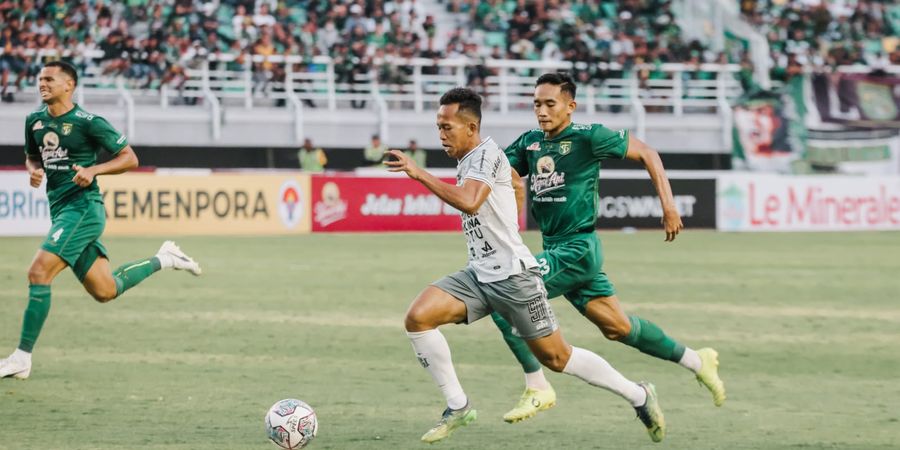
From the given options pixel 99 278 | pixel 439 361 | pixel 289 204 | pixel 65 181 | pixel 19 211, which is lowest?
pixel 289 204

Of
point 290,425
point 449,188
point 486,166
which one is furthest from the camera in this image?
point 486,166

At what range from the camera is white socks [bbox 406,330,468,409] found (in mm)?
7527

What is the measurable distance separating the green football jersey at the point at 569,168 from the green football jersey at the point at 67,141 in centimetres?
330

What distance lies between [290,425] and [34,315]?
11.3ft

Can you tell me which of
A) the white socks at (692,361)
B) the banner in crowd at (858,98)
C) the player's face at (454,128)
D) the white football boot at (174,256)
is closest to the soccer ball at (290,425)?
the player's face at (454,128)

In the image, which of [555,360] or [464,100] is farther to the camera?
[555,360]

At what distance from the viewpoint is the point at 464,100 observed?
7324mm

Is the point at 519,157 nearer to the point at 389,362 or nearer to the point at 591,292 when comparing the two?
the point at 591,292

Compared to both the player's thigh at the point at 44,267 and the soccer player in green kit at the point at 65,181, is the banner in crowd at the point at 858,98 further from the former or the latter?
the player's thigh at the point at 44,267

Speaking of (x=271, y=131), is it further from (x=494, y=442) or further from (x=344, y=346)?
(x=494, y=442)

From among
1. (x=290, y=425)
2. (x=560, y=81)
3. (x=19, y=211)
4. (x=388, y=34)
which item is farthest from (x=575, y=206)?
(x=388, y=34)

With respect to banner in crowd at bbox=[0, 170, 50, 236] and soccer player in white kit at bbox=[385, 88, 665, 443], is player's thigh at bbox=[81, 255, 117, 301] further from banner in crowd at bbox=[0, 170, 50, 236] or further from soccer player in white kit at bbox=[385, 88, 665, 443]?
banner in crowd at bbox=[0, 170, 50, 236]

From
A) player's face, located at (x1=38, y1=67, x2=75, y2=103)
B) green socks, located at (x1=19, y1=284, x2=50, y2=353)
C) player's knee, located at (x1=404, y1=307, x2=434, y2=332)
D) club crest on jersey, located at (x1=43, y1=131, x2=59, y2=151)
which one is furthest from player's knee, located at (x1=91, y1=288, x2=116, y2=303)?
player's knee, located at (x1=404, y1=307, x2=434, y2=332)

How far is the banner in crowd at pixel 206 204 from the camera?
26.3 meters
